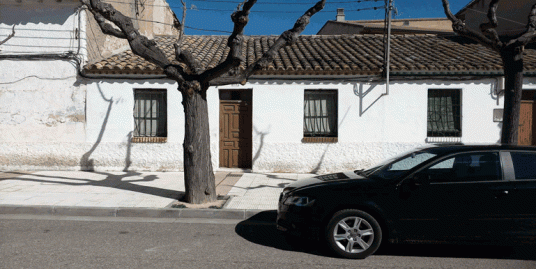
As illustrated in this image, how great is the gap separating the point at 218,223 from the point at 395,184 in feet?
9.78

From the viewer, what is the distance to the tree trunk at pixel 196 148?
7.22 m

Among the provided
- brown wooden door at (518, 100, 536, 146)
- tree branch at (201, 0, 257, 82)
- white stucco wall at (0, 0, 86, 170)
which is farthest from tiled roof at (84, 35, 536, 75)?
tree branch at (201, 0, 257, 82)

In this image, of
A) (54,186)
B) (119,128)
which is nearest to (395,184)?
(54,186)

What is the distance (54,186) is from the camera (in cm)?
873

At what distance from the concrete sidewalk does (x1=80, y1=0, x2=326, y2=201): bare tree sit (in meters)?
0.63

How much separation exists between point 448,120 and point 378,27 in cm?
933

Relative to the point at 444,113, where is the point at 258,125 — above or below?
below

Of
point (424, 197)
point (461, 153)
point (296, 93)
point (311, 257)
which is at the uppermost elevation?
point (296, 93)

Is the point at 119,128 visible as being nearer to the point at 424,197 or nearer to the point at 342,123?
the point at 342,123

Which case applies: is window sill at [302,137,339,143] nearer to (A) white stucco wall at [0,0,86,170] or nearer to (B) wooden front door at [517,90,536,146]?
(B) wooden front door at [517,90,536,146]

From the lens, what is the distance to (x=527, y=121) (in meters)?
11.1

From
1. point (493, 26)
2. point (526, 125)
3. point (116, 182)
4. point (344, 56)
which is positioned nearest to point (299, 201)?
point (493, 26)

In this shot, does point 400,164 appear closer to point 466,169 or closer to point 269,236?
point 466,169

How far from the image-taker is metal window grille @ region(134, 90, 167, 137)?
11.2 metres
